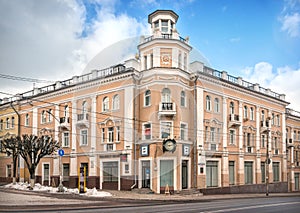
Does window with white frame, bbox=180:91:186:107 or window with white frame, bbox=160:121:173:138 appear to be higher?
window with white frame, bbox=180:91:186:107

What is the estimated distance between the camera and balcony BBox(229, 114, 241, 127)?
135ft

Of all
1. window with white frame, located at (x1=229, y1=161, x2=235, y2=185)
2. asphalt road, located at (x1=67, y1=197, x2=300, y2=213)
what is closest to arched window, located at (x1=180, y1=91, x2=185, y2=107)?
asphalt road, located at (x1=67, y1=197, x2=300, y2=213)

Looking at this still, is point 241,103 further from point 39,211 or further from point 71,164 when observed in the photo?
point 39,211

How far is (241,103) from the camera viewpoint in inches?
1714

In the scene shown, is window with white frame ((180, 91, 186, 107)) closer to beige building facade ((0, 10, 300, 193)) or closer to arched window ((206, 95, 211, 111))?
beige building facade ((0, 10, 300, 193))

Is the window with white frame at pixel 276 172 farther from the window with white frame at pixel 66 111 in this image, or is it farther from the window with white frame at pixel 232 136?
the window with white frame at pixel 66 111

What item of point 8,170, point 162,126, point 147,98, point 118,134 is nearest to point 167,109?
point 162,126

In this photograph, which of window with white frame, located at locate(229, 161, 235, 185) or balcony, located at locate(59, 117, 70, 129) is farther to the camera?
window with white frame, located at locate(229, 161, 235, 185)

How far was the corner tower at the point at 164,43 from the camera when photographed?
32.8 meters

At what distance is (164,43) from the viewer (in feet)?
109

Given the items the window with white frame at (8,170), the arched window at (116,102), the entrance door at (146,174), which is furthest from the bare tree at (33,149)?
the window with white frame at (8,170)

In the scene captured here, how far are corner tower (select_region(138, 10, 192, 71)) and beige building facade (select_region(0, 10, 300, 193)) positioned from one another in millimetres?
85

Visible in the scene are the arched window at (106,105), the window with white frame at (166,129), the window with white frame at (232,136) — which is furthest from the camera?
the window with white frame at (232,136)

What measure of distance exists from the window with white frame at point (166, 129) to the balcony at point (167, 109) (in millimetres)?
766
